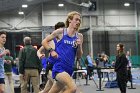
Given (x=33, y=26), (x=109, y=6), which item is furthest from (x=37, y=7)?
(x=109, y=6)

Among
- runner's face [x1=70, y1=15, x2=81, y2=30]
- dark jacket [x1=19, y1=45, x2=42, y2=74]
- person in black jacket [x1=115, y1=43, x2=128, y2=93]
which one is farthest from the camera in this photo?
person in black jacket [x1=115, y1=43, x2=128, y2=93]

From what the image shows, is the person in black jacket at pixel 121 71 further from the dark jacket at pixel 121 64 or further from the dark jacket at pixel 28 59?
the dark jacket at pixel 28 59

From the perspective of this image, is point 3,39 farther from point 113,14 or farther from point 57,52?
point 113,14

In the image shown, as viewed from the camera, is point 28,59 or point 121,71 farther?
point 121,71

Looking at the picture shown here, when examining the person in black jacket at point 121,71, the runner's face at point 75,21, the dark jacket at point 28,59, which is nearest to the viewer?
the runner's face at point 75,21

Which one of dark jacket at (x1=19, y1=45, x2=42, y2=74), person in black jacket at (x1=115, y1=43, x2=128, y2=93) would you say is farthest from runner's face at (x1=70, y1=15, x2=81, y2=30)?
person in black jacket at (x1=115, y1=43, x2=128, y2=93)

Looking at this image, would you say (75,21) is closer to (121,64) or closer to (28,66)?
(28,66)

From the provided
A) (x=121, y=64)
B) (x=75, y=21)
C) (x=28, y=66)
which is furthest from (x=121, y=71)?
(x=75, y=21)

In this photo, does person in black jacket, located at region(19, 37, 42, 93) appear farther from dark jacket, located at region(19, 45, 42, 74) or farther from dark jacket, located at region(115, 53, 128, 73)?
dark jacket, located at region(115, 53, 128, 73)

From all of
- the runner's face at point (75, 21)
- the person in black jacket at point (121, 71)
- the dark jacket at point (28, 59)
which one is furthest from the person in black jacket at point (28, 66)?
the runner's face at point (75, 21)

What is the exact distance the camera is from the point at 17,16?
40.6 metres

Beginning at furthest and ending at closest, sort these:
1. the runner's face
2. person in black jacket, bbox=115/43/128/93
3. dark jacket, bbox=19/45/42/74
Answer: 1. person in black jacket, bbox=115/43/128/93
2. dark jacket, bbox=19/45/42/74
3. the runner's face

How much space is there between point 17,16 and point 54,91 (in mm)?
35749

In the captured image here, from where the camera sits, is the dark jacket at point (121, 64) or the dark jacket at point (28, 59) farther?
the dark jacket at point (121, 64)
